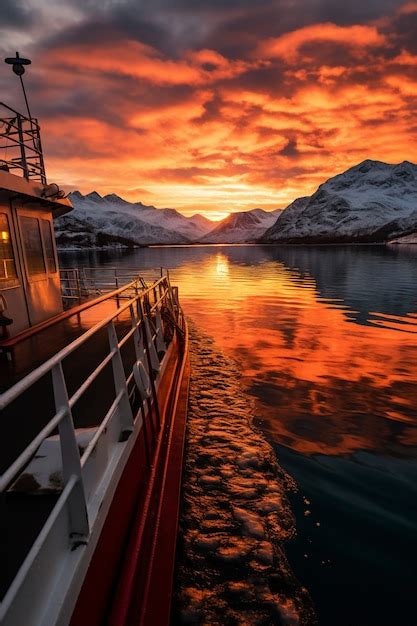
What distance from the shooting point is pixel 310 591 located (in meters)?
4.09

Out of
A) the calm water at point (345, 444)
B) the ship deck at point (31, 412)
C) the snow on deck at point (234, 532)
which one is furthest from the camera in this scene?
the calm water at point (345, 444)

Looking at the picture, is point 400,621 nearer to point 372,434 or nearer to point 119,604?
point 119,604

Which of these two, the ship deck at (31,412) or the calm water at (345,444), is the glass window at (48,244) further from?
the calm water at (345,444)

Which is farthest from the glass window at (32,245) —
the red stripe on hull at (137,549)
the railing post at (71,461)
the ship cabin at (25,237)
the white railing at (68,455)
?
the railing post at (71,461)

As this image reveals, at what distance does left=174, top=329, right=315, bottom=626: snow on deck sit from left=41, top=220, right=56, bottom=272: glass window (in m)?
7.09

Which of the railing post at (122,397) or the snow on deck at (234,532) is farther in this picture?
the railing post at (122,397)

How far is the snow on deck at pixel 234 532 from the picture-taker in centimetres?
379

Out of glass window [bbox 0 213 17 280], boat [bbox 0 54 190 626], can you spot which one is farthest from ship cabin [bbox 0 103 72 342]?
boat [bbox 0 54 190 626]

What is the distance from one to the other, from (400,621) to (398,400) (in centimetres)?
617

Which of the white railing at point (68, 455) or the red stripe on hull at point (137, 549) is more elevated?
the white railing at point (68, 455)

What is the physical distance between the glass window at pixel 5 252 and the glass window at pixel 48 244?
72.4 inches

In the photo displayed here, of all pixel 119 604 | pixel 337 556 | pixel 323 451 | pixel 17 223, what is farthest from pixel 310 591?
pixel 17 223

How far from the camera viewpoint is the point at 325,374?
1109 centimetres

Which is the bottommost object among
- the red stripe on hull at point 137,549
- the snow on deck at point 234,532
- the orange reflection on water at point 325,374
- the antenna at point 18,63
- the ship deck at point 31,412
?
the orange reflection on water at point 325,374
